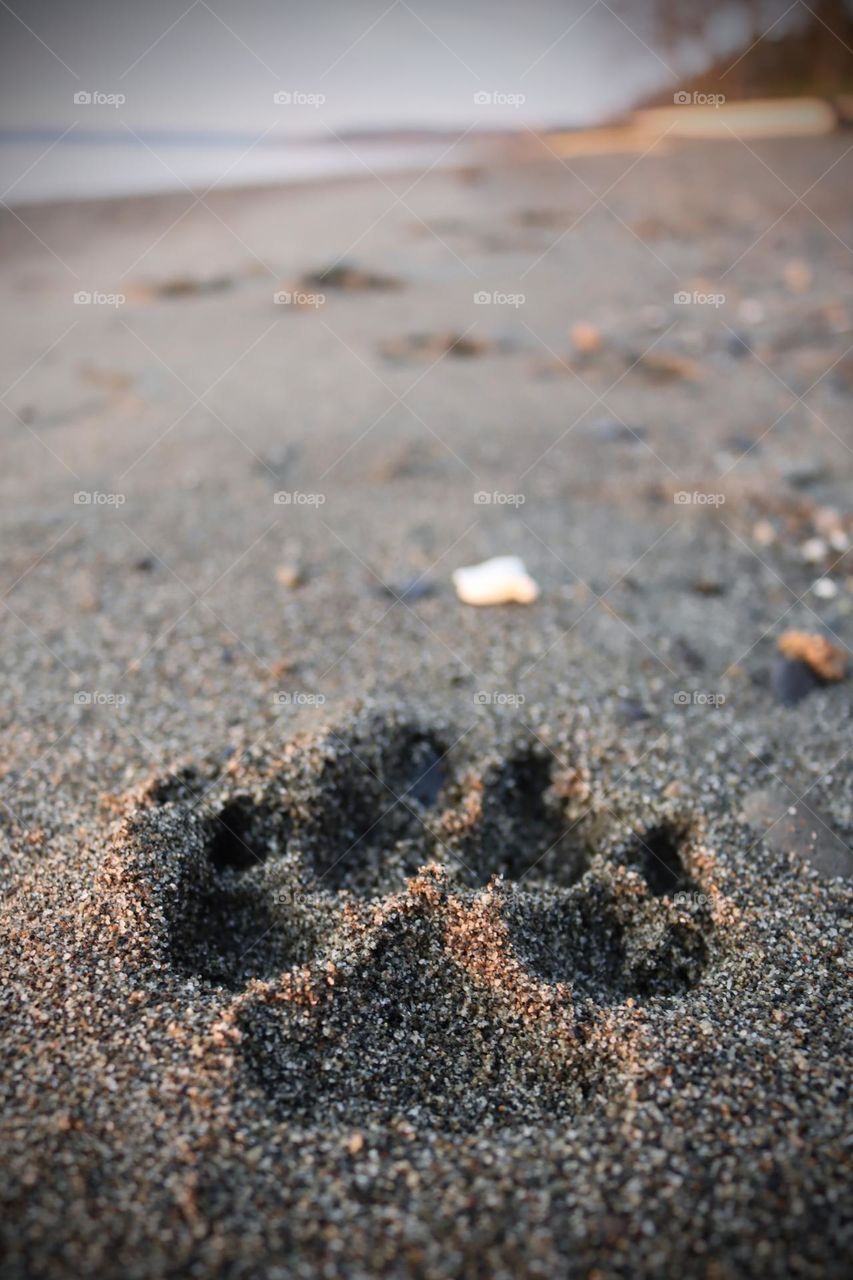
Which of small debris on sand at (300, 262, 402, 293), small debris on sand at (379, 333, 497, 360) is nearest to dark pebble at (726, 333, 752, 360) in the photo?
small debris on sand at (379, 333, 497, 360)

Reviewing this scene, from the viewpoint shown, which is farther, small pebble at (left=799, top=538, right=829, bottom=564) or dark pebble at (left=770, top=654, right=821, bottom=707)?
small pebble at (left=799, top=538, right=829, bottom=564)

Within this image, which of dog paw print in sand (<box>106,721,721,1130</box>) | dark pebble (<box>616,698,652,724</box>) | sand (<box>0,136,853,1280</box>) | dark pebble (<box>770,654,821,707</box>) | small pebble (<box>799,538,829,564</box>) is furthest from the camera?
small pebble (<box>799,538,829,564</box>)

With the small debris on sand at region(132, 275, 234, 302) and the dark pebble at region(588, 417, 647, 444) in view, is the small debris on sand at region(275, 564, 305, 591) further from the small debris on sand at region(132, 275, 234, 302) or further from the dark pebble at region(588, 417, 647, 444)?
the small debris on sand at region(132, 275, 234, 302)

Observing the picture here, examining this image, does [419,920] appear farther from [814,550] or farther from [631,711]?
[814,550]

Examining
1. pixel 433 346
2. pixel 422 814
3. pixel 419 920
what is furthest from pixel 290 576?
pixel 433 346

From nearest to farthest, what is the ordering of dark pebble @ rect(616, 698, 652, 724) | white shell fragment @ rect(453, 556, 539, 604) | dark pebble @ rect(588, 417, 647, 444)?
dark pebble @ rect(616, 698, 652, 724), white shell fragment @ rect(453, 556, 539, 604), dark pebble @ rect(588, 417, 647, 444)

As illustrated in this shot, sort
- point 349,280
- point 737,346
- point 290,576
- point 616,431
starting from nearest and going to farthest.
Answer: point 290,576
point 616,431
point 737,346
point 349,280
